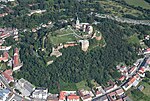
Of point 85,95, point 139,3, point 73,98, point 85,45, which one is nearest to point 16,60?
point 85,45

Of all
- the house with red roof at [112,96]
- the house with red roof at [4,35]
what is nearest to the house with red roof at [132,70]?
the house with red roof at [112,96]

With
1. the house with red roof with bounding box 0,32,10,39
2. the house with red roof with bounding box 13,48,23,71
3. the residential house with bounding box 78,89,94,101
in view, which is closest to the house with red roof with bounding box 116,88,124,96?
the residential house with bounding box 78,89,94,101

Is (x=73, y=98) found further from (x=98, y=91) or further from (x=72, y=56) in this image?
(x=72, y=56)

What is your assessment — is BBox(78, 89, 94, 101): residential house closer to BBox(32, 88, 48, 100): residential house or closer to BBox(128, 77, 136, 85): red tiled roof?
BBox(32, 88, 48, 100): residential house

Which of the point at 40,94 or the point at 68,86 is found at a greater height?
the point at 40,94

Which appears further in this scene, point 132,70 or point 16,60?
point 16,60

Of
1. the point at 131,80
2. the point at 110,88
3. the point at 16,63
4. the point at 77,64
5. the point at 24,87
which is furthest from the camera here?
the point at 16,63

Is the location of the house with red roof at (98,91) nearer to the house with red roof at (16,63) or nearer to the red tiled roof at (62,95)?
the red tiled roof at (62,95)

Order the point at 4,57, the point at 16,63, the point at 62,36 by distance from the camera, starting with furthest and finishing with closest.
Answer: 1. the point at 62,36
2. the point at 4,57
3. the point at 16,63
